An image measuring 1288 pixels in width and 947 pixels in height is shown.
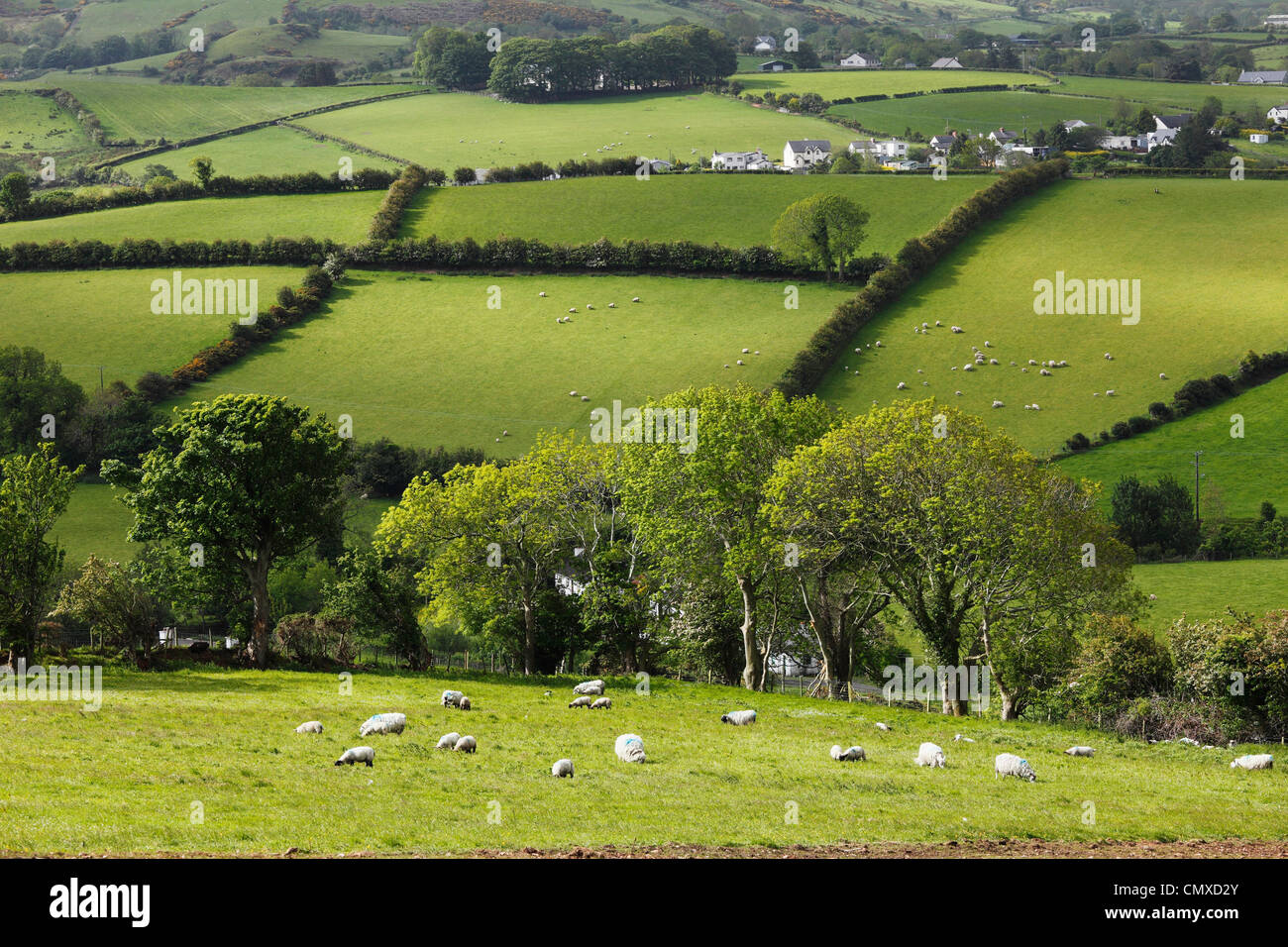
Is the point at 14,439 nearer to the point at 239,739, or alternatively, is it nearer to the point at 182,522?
the point at 182,522

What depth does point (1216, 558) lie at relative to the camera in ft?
295

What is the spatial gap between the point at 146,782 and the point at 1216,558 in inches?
3252

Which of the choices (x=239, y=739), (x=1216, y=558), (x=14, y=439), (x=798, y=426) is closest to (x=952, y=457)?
(x=798, y=426)

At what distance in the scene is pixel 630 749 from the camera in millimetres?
34719

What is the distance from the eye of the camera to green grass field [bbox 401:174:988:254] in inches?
5832

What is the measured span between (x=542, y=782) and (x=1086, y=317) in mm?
113791

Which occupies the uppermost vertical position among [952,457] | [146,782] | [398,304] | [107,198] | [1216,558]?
[107,198]

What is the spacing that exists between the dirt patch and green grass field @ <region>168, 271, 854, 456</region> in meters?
81.6

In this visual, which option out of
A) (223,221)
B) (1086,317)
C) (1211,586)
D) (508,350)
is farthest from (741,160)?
(1211,586)

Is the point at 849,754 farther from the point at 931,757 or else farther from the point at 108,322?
the point at 108,322

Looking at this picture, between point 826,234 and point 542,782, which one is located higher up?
point 826,234

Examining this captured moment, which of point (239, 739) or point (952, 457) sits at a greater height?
point (952, 457)

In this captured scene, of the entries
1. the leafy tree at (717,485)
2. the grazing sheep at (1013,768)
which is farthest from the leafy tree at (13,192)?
the grazing sheep at (1013,768)

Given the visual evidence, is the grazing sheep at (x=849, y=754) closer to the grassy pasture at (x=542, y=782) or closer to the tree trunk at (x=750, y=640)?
the grassy pasture at (x=542, y=782)
